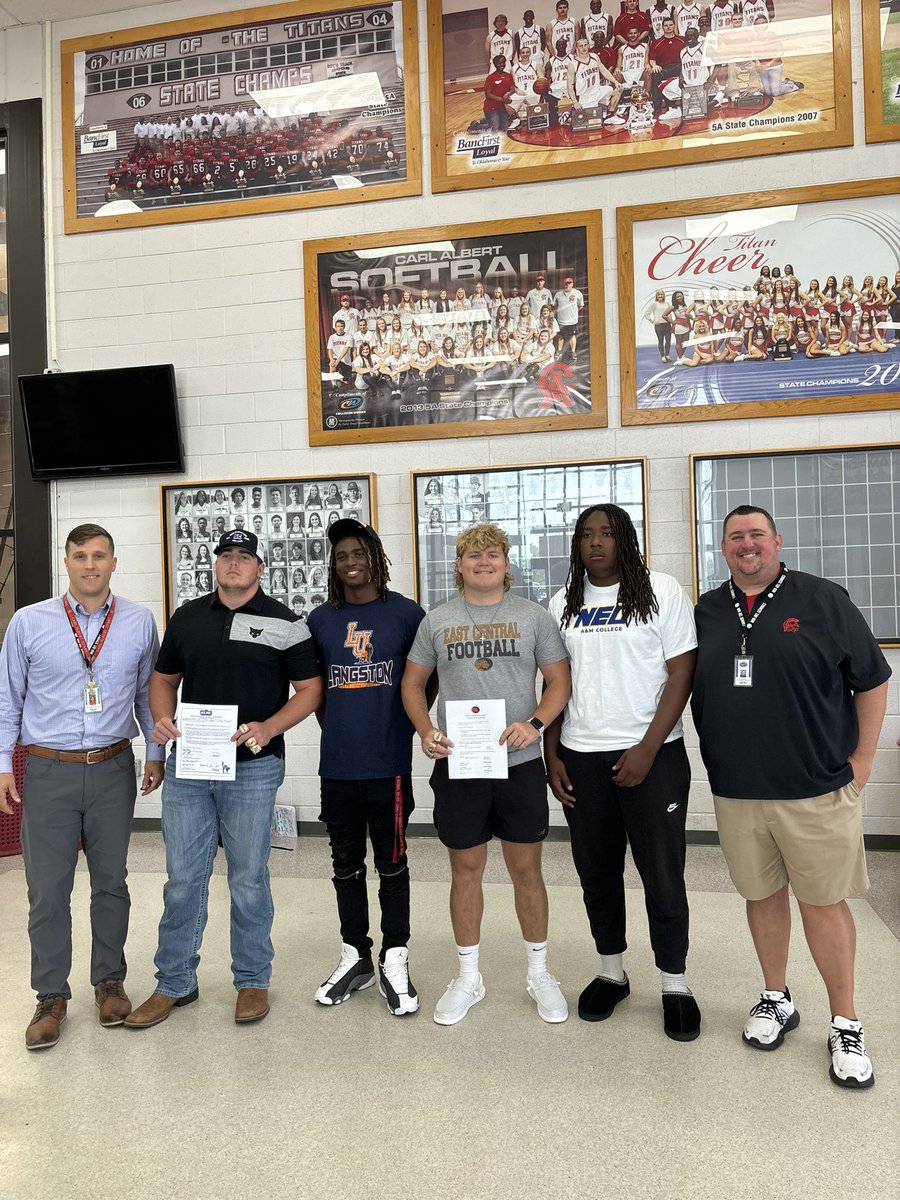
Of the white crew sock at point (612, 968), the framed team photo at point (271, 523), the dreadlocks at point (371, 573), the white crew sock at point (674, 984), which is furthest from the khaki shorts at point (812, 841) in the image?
the framed team photo at point (271, 523)

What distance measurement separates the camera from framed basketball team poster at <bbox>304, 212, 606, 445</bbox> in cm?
466

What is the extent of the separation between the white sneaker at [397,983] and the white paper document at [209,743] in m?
0.86

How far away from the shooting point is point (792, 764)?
2.40m

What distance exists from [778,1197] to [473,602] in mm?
1782

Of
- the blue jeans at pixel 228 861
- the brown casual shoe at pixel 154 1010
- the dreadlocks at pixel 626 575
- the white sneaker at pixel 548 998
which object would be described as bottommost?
the brown casual shoe at pixel 154 1010

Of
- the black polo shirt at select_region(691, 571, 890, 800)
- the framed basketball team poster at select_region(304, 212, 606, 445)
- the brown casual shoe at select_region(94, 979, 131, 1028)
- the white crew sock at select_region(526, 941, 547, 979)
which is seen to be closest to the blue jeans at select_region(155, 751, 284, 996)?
the brown casual shoe at select_region(94, 979, 131, 1028)

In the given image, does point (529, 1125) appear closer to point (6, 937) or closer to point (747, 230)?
point (6, 937)

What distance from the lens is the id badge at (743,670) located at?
2.46 meters

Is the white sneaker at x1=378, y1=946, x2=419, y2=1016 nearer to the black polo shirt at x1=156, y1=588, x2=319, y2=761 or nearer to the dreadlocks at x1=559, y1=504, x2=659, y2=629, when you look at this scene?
the black polo shirt at x1=156, y1=588, x2=319, y2=761

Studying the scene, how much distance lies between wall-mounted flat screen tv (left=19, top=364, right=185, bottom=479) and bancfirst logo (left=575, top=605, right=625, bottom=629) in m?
3.25

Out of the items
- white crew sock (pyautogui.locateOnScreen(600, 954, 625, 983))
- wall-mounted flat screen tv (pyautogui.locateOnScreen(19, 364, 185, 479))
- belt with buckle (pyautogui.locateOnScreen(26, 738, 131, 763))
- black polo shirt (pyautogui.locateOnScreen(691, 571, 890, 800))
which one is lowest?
white crew sock (pyautogui.locateOnScreen(600, 954, 625, 983))

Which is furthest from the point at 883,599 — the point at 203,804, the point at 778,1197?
the point at 203,804

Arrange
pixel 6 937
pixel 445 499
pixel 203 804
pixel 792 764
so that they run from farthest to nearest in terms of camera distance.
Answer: pixel 445 499 < pixel 6 937 < pixel 203 804 < pixel 792 764

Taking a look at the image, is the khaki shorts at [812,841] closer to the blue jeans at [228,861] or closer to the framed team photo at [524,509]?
→ the blue jeans at [228,861]
